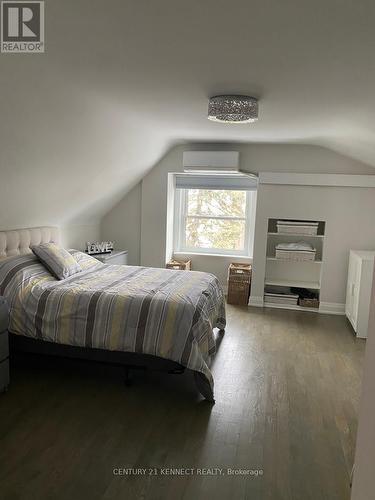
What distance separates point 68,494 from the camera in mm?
1862

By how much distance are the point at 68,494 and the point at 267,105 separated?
2.81 m

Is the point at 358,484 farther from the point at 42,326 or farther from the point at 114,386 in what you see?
the point at 42,326

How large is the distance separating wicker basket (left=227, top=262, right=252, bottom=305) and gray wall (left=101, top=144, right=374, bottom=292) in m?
0.56

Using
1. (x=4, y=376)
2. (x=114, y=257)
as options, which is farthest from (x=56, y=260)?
(x=114, y=257)

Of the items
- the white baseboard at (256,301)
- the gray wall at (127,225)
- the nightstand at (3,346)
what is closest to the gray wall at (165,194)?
Answer: the gray wall at (127,225)

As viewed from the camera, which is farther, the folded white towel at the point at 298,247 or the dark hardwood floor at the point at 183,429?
the folded white towel at the point at 298,247

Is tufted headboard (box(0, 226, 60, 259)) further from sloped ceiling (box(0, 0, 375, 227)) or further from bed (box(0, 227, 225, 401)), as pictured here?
bed (box(0, 227, 225, 401))

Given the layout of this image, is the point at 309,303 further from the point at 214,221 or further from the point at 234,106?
the point at 234,106

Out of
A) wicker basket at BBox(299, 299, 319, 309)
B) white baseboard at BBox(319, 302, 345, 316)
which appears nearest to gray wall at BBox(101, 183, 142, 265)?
wicker basket at BBox(299, 299, 319, 309)

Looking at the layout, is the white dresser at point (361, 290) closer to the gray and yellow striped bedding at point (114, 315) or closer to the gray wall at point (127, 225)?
the gray and yellow striped bedding at point (114, 315)

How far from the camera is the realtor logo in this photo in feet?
5.57

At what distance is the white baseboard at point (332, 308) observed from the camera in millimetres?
5000

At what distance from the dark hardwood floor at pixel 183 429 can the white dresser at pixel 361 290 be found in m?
0.72

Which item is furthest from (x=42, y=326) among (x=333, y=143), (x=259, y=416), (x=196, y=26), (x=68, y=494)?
(x=333, y=143)
